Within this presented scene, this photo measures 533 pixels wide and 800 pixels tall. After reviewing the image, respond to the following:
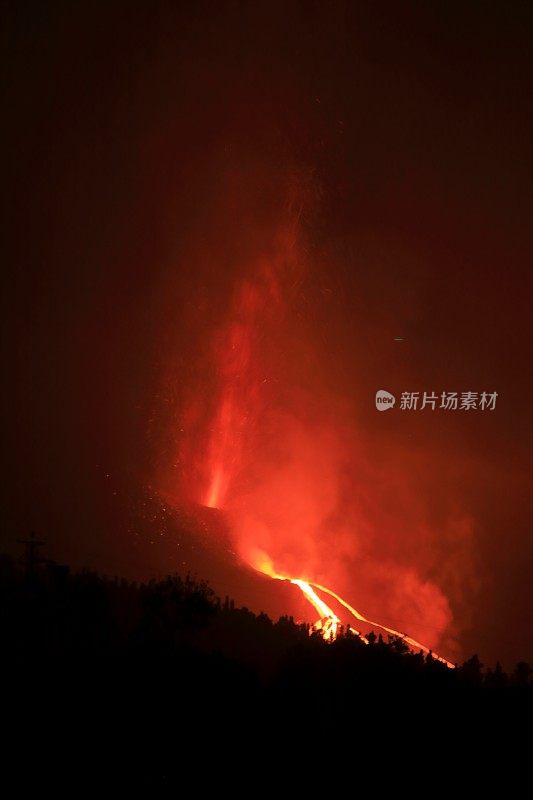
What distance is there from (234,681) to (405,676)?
6.68 m

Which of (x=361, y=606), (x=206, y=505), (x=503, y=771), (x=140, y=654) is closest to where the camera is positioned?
(x=503, y=771)

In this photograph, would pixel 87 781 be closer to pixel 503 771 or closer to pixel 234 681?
pixel 234 681

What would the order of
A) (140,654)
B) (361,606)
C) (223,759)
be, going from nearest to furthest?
(223,759) < (140,654) < (361,606)

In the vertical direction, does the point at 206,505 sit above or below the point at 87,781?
above

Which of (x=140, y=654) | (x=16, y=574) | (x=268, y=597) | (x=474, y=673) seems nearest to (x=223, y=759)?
(x=140, y=654)

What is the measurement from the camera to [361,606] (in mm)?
102000

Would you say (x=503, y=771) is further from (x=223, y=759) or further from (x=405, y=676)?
(x=223, y=759)

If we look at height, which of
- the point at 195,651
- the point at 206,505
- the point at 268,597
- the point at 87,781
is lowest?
the point at 87,781

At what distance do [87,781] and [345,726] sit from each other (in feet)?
22.9

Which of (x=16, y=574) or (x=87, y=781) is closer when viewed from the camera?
(x=87, y=781)

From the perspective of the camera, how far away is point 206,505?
8725 centimetres

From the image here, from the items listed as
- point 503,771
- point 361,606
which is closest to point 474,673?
point 503,771

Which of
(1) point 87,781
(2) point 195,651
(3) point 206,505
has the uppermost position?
(3) point 206,505

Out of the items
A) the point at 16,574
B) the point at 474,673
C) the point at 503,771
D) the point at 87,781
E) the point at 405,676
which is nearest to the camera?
the point at 87,781
